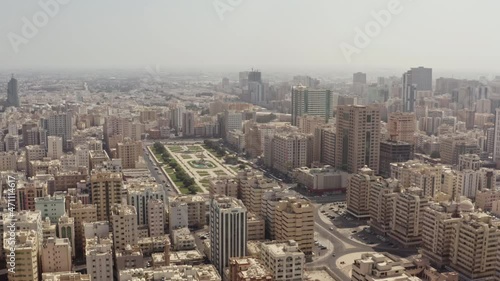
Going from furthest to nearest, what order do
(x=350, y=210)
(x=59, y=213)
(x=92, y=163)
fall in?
1. (x=92, y=163)
2. (x=350, y=210)
3. (x=59, y=213)

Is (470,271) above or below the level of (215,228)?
below

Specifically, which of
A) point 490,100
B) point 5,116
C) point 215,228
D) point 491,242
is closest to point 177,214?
point 215,228

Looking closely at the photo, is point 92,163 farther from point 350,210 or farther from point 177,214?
point 350,210

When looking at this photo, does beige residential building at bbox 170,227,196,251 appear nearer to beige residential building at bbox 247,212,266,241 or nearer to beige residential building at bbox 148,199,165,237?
beige residential building at bbox 148,199,165,237

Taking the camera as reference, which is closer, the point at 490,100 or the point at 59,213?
the point at 59,213

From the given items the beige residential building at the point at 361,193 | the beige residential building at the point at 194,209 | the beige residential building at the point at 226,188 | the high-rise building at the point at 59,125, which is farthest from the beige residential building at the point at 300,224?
the high-rise building at the point at 59,125

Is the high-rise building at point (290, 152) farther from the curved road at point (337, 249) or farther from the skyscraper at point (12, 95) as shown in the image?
the skyscraper at point (12, 95)

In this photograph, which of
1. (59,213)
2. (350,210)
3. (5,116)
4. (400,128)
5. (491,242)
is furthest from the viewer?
(5,116)
